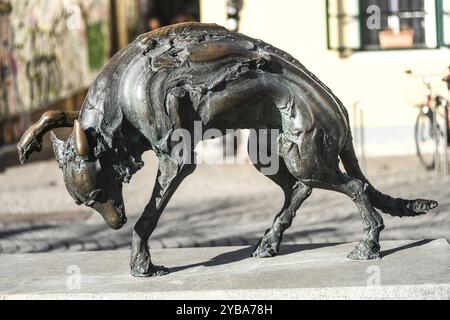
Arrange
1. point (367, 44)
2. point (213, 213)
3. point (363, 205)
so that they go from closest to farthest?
point (363, 205) → point (213, 213) → point (367, 44)

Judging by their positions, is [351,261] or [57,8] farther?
[57,8]

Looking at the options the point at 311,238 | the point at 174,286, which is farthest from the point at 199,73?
the point at 311,238

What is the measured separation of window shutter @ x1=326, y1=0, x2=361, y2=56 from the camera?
14070mm

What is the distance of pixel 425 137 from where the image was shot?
13812mm

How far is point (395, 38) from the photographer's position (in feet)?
47.0

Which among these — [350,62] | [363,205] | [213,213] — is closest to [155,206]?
[363,205]

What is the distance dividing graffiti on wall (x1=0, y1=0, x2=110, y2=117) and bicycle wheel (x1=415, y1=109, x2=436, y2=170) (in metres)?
6.39

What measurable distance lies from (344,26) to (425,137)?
6.14ft

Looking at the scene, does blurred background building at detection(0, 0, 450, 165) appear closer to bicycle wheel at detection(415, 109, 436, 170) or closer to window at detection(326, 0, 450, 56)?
window at detection(326, 0, 450, 56)

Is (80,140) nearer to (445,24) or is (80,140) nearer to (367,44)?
(367,44)

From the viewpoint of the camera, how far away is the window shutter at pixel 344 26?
14070 mm

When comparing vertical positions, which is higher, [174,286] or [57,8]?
[57,8]
